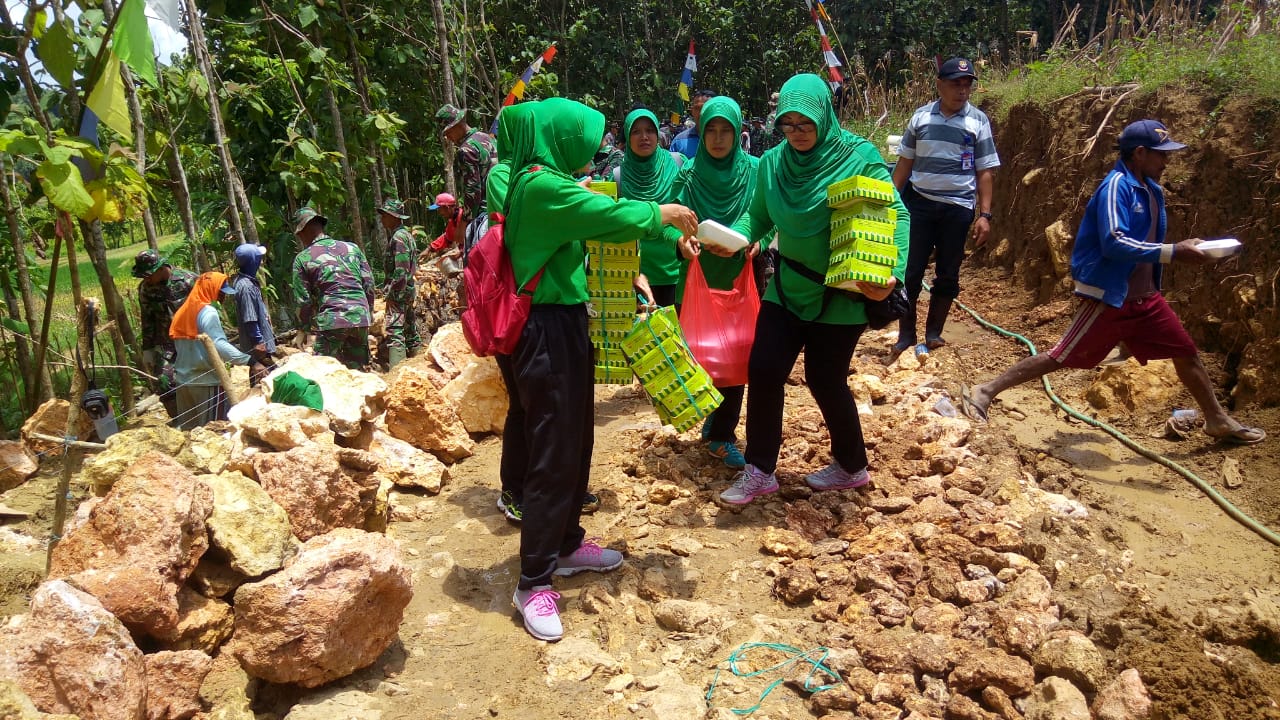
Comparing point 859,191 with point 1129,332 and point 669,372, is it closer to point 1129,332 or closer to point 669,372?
point 669,372

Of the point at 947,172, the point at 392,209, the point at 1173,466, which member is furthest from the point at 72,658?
the point at 392,209

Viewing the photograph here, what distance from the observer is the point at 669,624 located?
3037 mm

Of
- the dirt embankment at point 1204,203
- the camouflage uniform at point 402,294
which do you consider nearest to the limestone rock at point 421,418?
the camouflage uniform at point 402,294

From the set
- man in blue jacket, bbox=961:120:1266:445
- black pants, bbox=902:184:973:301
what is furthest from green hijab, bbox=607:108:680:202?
man in blue jacket, bbox=961:120:1266:445

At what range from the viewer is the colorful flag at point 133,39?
2123 millimetres

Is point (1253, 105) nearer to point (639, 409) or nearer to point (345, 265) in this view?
point (639, 409)

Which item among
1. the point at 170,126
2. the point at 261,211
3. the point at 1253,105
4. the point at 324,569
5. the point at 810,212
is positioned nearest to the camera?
the point at 324,569

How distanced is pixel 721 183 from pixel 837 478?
1.58 m

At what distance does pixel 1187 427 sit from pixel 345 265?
5.40m

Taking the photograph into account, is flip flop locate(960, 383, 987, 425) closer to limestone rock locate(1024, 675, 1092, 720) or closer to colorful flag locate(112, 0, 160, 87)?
limestone rock locate(1024, 675, 1092, 720)

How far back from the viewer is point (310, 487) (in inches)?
131

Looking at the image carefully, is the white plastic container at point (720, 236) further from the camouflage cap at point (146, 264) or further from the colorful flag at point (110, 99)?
the camouflage cap at point (146, 264)

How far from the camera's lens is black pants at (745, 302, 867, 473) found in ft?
11.9

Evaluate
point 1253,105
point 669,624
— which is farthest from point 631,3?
point 669,624
